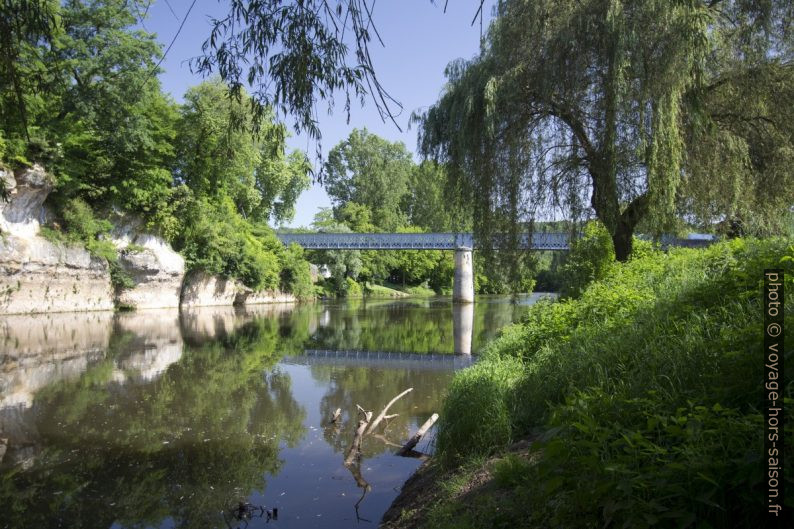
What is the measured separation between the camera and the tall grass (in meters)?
2.52

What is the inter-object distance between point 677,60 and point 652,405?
349 inches

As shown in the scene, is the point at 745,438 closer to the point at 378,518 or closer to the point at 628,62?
the point at 378,518

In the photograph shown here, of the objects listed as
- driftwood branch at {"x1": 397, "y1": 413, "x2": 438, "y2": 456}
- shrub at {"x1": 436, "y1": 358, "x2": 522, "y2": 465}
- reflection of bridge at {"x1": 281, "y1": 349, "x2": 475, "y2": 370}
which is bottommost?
reflection of bridge at {"x1": 281, "y1": 349, "x2": 475, "y2": 370}

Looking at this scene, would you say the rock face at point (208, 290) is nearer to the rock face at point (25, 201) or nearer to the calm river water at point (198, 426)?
the rock face at point (25, 201)

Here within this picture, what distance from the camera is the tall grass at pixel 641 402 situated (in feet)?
8.25

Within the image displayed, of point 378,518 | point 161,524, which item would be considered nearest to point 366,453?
point 378,518

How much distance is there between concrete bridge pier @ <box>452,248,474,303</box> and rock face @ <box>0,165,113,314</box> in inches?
1082

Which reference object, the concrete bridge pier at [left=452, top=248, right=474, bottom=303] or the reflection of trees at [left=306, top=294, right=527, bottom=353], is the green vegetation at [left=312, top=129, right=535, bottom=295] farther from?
the reflection of trees at [left=306, top=294, right=527, bottom=353]

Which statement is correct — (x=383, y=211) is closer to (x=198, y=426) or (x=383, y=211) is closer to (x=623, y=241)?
(x=623, y=241)

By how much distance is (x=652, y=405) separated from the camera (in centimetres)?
356

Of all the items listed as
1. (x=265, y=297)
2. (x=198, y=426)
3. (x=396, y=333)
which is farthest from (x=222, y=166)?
(x=198, y=426)

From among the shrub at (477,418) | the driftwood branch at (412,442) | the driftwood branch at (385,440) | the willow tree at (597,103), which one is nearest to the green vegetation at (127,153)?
the willow tree at (597,103)

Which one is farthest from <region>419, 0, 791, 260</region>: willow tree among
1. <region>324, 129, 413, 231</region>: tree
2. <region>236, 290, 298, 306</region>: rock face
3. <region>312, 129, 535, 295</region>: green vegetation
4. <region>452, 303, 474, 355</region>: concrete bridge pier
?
<region>324, 129, 413, 231</region>: tree

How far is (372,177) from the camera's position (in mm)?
65562
